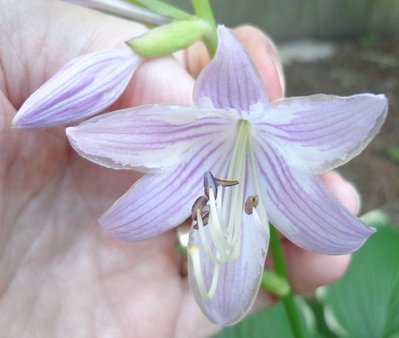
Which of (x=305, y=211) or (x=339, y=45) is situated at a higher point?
(x=305, y=211)

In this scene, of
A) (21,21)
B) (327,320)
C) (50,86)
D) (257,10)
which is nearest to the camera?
(50,86)

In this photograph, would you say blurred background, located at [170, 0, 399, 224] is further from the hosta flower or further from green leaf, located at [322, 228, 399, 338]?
the hosta flower

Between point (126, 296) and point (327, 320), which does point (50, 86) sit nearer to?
point (126, 296)

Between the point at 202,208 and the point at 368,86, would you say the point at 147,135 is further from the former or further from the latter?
the point at 368,86

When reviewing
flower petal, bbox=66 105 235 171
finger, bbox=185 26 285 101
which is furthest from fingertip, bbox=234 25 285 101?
flower petal, bbox=66 105 235 171

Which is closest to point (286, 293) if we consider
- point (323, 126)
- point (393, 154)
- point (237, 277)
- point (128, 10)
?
point (237, 277)

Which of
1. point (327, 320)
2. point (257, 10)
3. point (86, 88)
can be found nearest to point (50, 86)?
point (86, 88)
